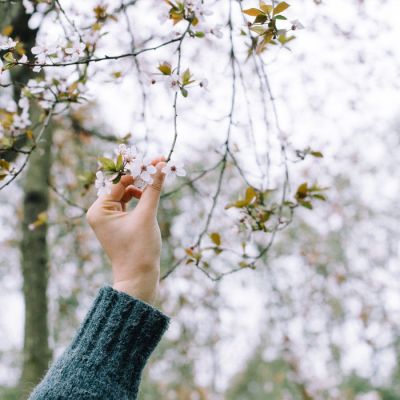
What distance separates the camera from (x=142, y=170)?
95cm

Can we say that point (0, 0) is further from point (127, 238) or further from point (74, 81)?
point (127, 238)

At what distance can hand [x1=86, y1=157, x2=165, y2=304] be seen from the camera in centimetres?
89

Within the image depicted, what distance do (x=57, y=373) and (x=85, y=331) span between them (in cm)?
9

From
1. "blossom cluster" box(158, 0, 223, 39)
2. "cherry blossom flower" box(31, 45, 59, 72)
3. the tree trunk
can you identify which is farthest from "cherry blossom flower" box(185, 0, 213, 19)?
the tree trunk

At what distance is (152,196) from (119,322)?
236 millimetres

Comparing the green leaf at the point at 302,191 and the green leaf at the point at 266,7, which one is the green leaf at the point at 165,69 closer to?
the green leaf at the point at 266,7

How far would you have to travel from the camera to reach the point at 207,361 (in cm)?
541

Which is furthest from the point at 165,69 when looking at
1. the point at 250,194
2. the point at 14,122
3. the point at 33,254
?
→ the point at 33,254

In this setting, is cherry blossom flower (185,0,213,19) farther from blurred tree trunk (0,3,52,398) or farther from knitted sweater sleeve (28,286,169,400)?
blurred tree trunk (0,3,52,398)

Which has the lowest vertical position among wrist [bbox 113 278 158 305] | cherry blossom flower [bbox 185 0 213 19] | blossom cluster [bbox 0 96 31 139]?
wrist [bbox 113 278 158 305]

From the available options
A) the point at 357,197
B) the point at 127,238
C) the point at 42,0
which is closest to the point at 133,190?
the point at 127,238

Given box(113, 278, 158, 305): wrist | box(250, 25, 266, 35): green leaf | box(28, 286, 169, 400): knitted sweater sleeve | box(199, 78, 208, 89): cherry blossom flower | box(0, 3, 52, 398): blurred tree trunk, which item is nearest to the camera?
box(28, 286, 169, 400): knitted sweater sleeve

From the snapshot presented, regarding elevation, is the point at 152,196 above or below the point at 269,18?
below

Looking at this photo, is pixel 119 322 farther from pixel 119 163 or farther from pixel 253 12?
pixel 253 12
